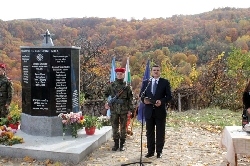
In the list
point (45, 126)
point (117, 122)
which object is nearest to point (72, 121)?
point (45, 126)

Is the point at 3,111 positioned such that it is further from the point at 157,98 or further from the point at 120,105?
the point at 157,98

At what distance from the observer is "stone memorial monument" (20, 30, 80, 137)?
A: 7.41 metres

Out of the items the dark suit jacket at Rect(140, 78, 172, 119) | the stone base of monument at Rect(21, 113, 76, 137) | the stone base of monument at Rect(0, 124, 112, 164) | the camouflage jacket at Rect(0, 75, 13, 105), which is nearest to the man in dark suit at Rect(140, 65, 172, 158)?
the dark suit jacket at Rect(140, 78, 172, 119)

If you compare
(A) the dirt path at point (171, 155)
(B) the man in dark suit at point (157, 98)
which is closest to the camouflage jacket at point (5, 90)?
(A) the dirt path at point (171, 155)

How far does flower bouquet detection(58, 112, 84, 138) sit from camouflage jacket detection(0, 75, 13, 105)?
6.36 feet

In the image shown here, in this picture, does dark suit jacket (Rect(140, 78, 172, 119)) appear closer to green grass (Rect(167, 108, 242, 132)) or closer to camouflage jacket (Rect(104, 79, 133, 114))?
camouflage jacket (Rect(104, 79, 133, 114))

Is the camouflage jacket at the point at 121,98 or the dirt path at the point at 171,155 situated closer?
the dirt path at the point at 171,155

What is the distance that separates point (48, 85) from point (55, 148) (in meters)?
1.59

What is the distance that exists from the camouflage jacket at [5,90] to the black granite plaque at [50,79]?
0.97m

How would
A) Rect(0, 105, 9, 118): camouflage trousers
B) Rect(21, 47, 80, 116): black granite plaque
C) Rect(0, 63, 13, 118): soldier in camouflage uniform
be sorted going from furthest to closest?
Rect(0, 105, 9, 118): camouflage trousers, Rect(0, 63, 13, 118): soldier in camouflage uniform, Rect(21, 47, 80, 116): black granite plaque

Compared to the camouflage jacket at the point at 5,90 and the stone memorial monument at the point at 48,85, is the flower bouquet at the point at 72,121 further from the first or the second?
the camouflage jacket at the point at 5,90

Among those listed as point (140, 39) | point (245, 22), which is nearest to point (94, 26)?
point (140, 39)

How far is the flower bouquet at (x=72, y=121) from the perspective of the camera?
721 centimetres

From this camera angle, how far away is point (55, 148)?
6.52 metres
